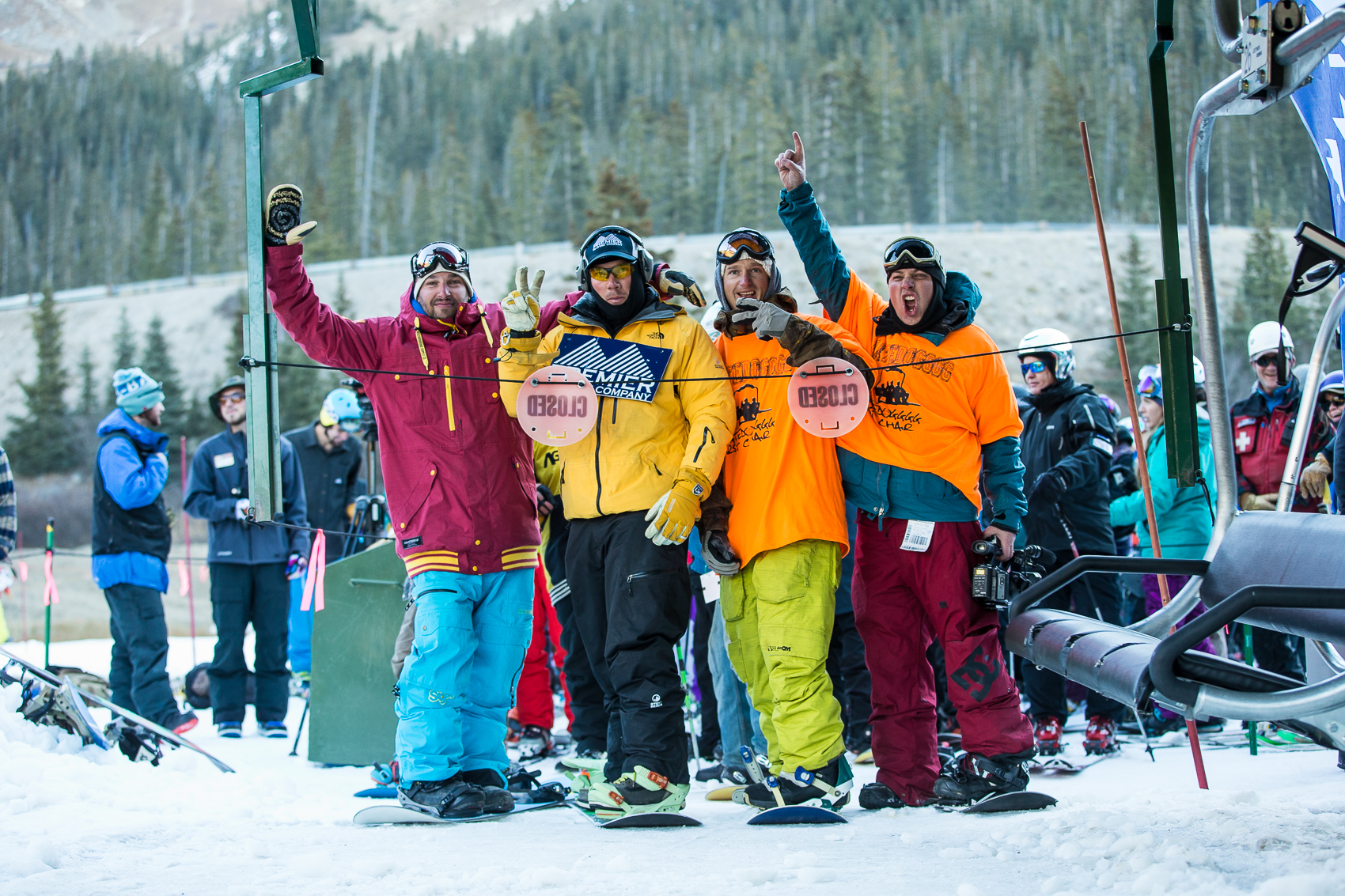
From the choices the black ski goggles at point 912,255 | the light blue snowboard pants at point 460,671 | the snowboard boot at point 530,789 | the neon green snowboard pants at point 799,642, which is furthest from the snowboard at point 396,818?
the black ski goggles at point 912,255

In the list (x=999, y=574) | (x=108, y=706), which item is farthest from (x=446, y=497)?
(x=108, y=706)

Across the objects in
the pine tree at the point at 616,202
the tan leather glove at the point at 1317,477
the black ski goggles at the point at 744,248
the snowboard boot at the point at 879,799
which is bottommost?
the snowboard boot at the point at 879,799

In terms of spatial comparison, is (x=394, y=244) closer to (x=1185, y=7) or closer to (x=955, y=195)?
(x=955, y=195)

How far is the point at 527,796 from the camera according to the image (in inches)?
158

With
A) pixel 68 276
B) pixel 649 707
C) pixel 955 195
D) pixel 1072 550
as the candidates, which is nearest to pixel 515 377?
pixel 649 707

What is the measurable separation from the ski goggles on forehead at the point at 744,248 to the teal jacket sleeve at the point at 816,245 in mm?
118

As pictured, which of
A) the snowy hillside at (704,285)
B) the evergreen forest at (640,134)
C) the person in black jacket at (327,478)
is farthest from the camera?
the evergreen forest at (640,134)

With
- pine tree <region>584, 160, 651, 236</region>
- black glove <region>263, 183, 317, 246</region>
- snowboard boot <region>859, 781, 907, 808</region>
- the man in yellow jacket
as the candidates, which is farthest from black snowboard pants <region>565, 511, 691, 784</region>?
pine tree <region>584, 160, 651, 236</region>

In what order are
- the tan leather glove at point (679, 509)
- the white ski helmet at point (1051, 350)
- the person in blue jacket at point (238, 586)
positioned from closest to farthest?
the tan leather glove at point (679, 509) → the white ski helmet at point (1051, 350) → the person in blue jacket at point (238, 586)

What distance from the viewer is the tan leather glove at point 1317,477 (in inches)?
223

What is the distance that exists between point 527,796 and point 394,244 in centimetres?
7338

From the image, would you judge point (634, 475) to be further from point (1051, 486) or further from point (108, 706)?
point (108, 706)

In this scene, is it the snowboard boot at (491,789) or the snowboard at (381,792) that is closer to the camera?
the snowboard boot at (491,789)

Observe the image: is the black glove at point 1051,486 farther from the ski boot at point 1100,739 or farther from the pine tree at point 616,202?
the pine tree at point 616,202
